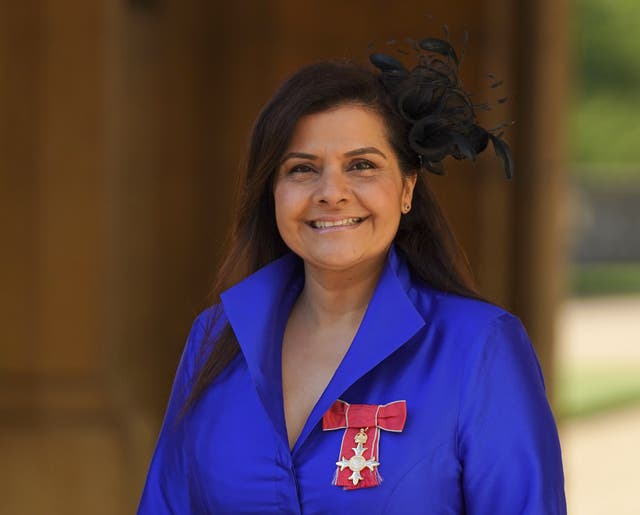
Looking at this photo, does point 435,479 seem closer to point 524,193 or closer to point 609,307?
point 524,193

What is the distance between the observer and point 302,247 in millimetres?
2307

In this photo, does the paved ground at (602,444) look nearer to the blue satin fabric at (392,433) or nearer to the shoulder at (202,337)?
the shoulder at (202,337)

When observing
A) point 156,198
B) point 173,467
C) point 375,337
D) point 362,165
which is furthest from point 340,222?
point 156,198

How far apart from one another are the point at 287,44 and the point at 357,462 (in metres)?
4.88

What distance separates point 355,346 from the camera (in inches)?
86.4

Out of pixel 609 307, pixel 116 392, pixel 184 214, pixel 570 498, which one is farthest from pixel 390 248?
pixel 609 307

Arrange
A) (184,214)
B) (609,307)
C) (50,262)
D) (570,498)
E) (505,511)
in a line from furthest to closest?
(609,307)
(570,498)
(184,214)
(50,262)
(505,511)

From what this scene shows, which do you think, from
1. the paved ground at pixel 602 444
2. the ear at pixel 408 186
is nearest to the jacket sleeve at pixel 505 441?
the ear at pixel 408 186

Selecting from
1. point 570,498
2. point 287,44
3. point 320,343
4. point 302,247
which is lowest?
point 570,498

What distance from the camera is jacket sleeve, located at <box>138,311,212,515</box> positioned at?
2334mm

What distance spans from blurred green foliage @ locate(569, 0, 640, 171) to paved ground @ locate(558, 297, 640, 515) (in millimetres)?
9184

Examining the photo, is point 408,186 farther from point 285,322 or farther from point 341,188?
point 285,322

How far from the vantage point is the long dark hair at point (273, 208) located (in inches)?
89.4

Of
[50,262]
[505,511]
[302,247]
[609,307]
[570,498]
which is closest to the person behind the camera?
[505,511]
